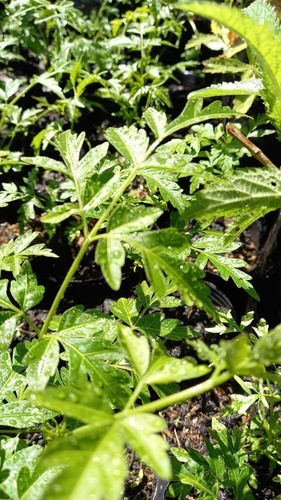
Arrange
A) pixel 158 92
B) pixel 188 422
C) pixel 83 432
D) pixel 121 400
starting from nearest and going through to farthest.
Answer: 1. pixel 83 432
2. pixel 121 400
3. pixel 188 422
4. pixel 158 92

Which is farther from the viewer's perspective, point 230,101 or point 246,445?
point 230,101

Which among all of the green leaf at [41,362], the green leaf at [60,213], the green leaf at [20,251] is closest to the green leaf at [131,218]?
the green leaf at [60,213]

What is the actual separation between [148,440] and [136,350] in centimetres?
A: 16

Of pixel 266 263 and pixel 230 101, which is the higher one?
pixel 230 101

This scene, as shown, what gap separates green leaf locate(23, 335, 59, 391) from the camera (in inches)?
28.3

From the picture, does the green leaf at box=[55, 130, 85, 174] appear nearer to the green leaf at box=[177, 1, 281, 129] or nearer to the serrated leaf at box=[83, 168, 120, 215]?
the serrated leaf at box=[83, 168, 120, 215]

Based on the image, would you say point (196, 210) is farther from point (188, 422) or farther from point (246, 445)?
point (188, 422)

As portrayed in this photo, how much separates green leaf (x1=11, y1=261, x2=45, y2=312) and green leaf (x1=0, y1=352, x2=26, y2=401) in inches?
5.5

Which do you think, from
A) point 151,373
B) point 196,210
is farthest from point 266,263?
point 151,373

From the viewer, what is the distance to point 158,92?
7.38 ft

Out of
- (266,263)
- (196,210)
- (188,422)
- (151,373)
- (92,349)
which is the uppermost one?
(196,210)

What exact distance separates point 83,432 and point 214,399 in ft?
4.47

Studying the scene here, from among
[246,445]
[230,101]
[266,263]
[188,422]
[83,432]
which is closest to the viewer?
[83,432]

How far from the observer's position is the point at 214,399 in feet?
5.79
